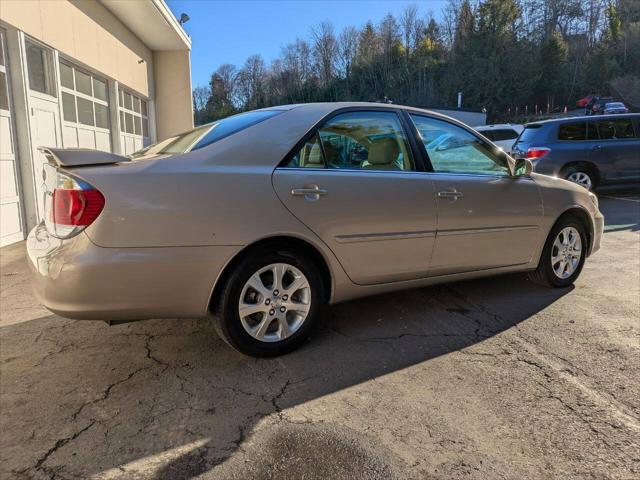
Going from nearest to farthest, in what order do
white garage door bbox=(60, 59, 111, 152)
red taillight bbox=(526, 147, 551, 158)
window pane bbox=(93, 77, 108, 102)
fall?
white garage door bbox=(60, 59, 111, 152), red taillight bbox=(526, 147, 551, 158), window pane bbox=(93, 77, 108, 102)

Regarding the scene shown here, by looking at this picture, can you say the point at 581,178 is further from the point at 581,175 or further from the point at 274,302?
the point at 274,302

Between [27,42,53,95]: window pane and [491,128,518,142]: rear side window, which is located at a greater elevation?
[27,42,53,95]: window pane

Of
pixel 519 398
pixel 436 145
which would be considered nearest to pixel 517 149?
pixel 436 145

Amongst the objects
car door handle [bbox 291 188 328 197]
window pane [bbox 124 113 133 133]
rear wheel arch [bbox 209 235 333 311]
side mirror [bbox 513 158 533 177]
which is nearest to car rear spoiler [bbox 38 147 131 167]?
rear wheel arch [bbox 209 235 333 311]

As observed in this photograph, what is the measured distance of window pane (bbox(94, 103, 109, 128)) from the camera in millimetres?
11202

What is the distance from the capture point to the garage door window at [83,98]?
9.23 metres

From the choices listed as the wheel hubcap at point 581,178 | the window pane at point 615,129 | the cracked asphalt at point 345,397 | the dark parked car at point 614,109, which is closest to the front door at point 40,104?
the cracked asphalt at point 345,397

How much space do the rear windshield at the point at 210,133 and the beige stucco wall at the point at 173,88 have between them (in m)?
14.7

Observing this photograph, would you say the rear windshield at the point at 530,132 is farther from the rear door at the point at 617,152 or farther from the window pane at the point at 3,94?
the window pane at the point at 3,94

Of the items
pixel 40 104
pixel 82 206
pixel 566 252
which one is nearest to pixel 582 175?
pixel 566 252

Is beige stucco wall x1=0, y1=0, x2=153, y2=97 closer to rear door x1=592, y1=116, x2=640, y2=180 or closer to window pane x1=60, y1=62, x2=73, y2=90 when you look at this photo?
window pane x1=60, y1=62, x2=73, y2=90

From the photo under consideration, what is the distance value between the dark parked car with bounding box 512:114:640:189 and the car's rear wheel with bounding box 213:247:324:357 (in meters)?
7.95

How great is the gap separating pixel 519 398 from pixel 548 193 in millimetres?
2303

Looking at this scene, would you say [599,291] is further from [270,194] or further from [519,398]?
[270,194]
